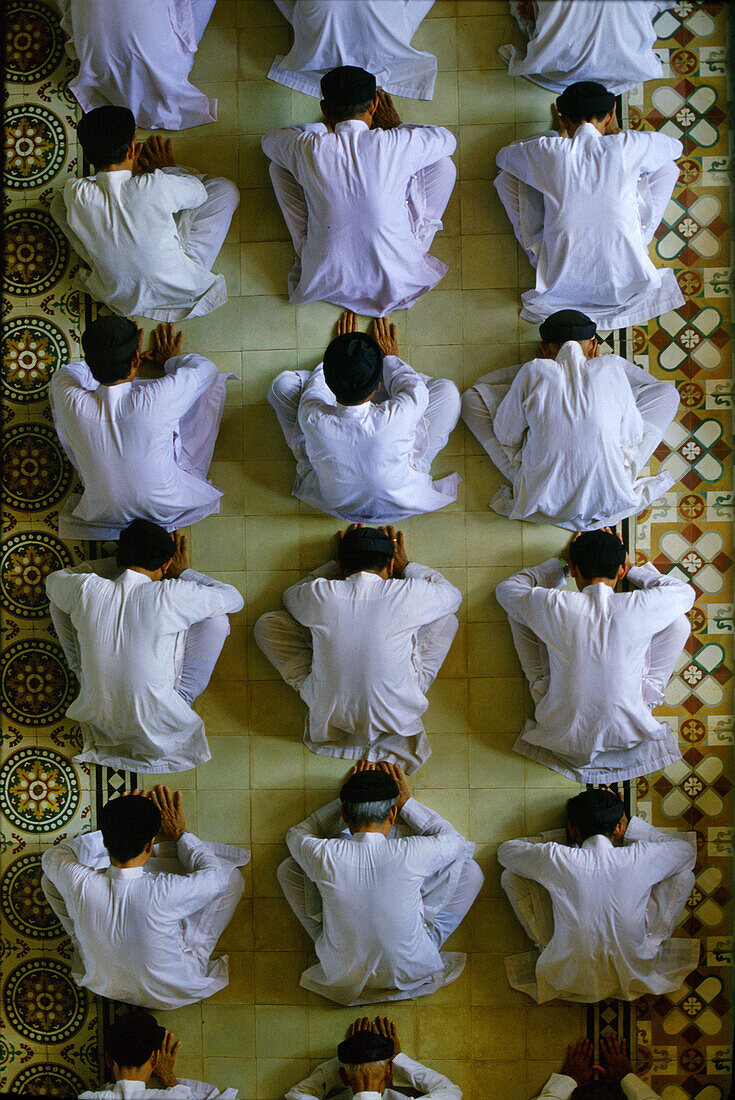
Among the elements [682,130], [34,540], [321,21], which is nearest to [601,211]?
[682,130]

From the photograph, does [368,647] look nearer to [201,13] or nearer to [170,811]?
[170,811]

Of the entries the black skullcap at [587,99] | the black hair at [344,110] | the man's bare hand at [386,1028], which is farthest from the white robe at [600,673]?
the black hair at [344,110]

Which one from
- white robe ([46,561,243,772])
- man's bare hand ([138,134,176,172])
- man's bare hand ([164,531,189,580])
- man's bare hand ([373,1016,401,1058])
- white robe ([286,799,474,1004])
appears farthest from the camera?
man's bare hand ([138,134,176,172])

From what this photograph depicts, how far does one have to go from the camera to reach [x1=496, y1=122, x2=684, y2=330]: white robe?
338 cm

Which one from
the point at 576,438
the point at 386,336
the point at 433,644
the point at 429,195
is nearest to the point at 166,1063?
the point at 433,644

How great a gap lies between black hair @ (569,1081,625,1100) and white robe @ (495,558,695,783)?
103cm

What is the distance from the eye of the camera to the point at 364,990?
3465 mm

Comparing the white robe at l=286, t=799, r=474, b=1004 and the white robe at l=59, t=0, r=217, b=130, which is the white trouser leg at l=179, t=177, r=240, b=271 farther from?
the white robe at l=286, t=799, r=474, b=1004

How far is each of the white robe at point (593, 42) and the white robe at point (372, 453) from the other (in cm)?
122

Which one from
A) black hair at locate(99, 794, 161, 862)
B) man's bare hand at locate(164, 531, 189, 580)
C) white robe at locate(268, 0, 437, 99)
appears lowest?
black hair at locate(99, 794, 161, 862)

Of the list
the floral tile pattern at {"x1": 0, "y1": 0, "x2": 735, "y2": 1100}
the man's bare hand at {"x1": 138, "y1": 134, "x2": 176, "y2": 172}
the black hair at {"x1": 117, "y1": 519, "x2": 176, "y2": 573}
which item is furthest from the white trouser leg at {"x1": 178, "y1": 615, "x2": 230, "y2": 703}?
the man's bare hand at {"x1": 138, "y1": 134, "x2": 176, "y2": 172}

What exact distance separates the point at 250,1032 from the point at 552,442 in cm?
241

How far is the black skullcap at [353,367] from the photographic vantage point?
10.8 ft

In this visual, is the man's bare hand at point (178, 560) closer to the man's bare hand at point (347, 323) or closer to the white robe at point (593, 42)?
the man's bare hand at point (347, 323)
